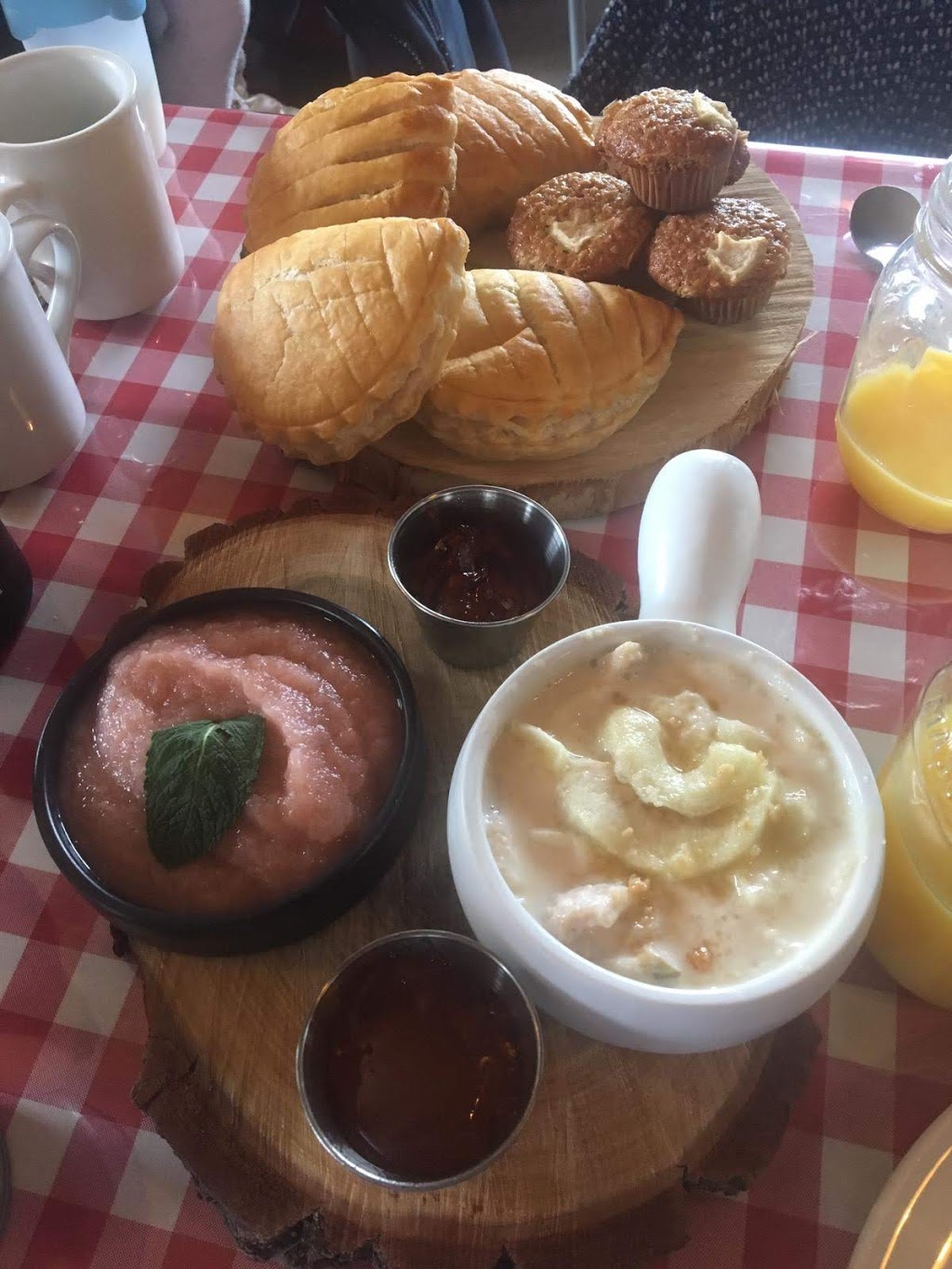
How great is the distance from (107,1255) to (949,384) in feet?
4.76

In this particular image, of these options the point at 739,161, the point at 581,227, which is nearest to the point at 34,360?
the point at 581,227

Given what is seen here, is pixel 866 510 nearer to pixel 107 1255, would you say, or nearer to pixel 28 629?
pixel 28 629

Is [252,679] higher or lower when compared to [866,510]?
higher

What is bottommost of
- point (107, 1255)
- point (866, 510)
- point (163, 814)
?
point (107, 1255)

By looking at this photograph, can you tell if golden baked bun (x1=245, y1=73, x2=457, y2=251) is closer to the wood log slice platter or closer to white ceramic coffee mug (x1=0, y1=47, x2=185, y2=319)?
white ceramic coffee mug (x1=0, y1=47, x2=185, y2=319)

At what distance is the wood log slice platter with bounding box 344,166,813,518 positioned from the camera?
1.45 m

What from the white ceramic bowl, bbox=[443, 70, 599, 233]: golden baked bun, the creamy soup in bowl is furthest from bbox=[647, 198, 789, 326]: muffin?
the creamy soup in bowl

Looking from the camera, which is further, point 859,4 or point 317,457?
point 859,4

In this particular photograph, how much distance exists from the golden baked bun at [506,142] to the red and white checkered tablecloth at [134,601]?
18.7 inches

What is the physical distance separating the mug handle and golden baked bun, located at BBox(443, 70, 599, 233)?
0.63 metres

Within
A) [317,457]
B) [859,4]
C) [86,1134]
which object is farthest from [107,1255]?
[859,4]

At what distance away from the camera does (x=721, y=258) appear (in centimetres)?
154

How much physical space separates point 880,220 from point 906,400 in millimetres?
636

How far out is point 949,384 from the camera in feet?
4.44
